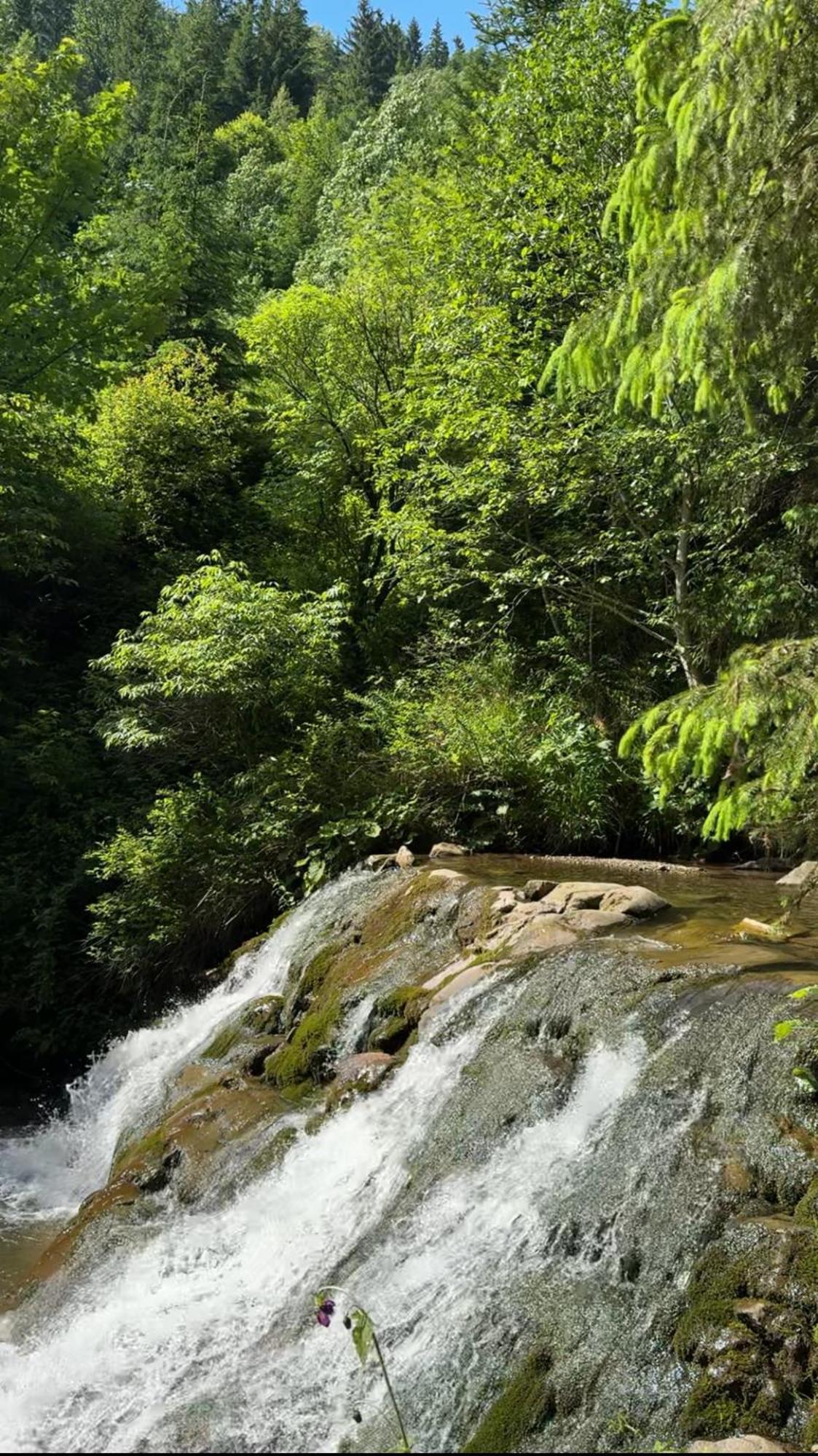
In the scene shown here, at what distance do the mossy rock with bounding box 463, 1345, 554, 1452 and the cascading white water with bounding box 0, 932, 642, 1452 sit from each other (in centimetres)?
19

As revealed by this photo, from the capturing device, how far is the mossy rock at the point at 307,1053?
21.2 feet

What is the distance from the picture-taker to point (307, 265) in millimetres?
24406

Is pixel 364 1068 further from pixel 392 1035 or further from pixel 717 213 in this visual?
pixel 717 213

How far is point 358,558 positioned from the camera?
15.4 m

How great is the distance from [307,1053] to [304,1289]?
202 cm

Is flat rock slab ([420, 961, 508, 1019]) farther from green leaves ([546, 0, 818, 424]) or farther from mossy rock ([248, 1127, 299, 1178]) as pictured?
green leaves ([546, 0, 818, 424])

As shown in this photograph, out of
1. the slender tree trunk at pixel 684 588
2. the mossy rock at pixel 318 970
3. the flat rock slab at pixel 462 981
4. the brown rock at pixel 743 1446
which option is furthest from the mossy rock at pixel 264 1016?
the slender tree trunk at pixel 684 588

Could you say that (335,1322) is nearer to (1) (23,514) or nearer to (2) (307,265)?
(1) (23,514)

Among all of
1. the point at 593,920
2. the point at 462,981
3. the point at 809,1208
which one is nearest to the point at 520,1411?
the point at 809,1208

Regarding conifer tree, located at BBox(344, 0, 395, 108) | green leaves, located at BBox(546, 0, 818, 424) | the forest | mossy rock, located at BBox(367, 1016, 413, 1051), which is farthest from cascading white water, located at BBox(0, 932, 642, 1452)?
conifer tree, located at BBox(344, 0, 395, 108)

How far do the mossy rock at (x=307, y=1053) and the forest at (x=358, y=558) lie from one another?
2589 mm

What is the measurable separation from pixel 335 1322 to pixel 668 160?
4.88 meters

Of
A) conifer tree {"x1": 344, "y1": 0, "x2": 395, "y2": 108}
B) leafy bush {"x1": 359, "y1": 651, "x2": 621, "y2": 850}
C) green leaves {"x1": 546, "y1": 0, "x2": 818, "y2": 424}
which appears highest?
conifer tree {"x1": 344, "y1": 0, "x2": 395, "y2": 108}

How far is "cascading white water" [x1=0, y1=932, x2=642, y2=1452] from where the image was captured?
155 inches
